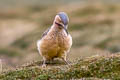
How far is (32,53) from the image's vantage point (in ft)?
123

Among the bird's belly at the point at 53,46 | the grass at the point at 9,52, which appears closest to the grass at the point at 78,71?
the bird's belly at the point at 53,46

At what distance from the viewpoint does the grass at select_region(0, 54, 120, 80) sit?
14.6m

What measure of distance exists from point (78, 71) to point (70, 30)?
102 feet

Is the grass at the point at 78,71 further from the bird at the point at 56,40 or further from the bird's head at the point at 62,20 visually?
the bird's head at the point at 62,20

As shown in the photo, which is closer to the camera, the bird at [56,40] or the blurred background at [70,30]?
the bird at [56,40]

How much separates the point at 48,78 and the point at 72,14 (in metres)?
38.8

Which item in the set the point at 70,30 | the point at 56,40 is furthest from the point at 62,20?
the point at 70,30

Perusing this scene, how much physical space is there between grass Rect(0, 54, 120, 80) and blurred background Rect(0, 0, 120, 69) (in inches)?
637

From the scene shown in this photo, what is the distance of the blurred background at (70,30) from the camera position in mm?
36753

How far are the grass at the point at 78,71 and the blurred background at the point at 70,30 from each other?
1617cm

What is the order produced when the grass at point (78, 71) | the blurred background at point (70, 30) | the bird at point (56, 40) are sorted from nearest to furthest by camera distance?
the grass at point (78, 71), the bird at point (56, 40), the blurred background at point (70, 30)

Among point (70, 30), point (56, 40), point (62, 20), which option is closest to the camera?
point (62, 20)

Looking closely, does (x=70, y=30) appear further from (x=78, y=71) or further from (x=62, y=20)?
(x=78, y=71)

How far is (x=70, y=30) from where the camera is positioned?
1800 inches
